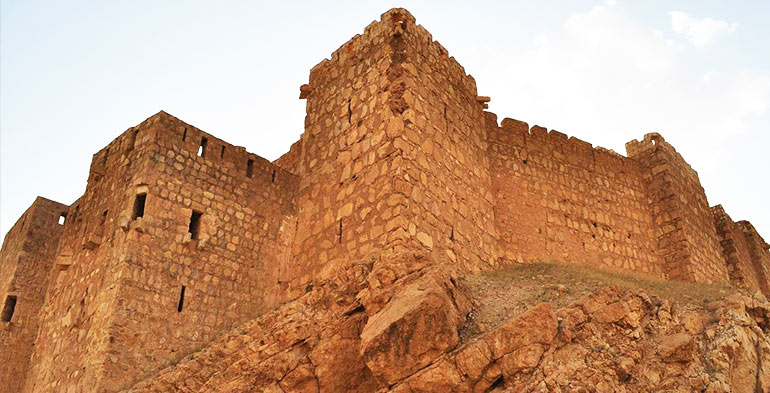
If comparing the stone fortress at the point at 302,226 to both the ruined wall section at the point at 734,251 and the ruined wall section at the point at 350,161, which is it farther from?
the ruined wall section at the point at 734,251

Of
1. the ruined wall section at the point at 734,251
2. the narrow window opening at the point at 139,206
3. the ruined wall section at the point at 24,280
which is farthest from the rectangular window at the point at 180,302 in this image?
the ruined wall section at the point at 734,251

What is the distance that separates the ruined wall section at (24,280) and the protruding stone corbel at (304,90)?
224 inches

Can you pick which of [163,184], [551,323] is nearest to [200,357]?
[163,184]

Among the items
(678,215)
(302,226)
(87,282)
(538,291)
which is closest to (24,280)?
(87,282)

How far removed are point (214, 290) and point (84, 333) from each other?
202 cm

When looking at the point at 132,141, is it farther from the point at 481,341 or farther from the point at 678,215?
the point at 678,215

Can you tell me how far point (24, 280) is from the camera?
13805 mm

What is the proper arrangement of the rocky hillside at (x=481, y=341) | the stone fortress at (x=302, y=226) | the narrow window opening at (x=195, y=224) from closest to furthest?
the rocky hillside at (x=481, y=341) → the stone fortress at (x=302, y=226) → the narrow window opening at (x=195, y=224)

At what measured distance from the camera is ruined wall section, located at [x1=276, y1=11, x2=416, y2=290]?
35.6 feet

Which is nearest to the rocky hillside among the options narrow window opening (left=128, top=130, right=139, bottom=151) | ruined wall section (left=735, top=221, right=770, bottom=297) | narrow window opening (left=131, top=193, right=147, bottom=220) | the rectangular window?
the rectangular window

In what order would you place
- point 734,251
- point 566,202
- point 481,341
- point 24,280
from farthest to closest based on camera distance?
1. point 734,251
2. point 566,202
3. point 24,280
4. point 481,341

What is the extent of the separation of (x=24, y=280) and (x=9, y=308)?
60 centimetres

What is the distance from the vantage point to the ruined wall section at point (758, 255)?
19.7 m

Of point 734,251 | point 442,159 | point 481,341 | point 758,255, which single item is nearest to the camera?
point 481,341
